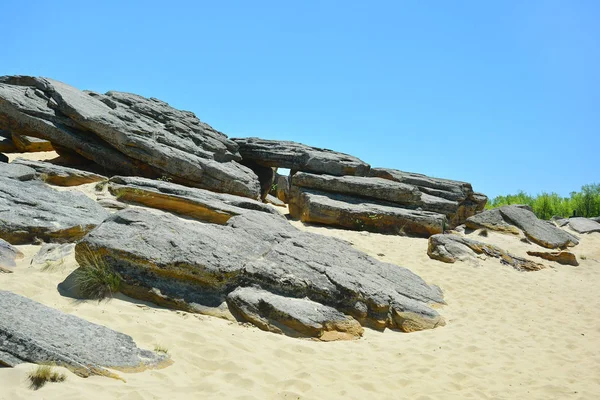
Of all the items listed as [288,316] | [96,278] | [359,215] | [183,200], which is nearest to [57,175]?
[183,200]

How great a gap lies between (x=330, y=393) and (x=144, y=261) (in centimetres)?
335

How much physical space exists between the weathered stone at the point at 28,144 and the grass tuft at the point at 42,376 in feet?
46.6

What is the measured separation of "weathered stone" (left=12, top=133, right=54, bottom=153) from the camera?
15531mm

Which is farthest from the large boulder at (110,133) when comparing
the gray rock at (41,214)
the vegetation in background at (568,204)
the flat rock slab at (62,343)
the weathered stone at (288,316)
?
the vegetation in background at (568,204)

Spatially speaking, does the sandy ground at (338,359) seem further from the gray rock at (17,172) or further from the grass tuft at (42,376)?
the gray rock at (17,172)

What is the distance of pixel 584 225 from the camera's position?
2006 centimetres

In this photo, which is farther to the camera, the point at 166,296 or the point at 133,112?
the point at 133,112

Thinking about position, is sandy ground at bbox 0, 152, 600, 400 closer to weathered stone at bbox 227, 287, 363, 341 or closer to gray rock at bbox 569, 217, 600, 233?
weathered stone at bbox 227, 287, 363, 341

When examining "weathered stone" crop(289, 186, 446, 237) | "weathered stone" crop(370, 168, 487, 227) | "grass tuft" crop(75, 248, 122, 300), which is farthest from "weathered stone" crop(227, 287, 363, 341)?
"weathered stone" crop(370, 168, 487, 227)

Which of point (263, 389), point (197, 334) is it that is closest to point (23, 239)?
point (197, 334)

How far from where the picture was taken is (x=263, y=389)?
4613mm

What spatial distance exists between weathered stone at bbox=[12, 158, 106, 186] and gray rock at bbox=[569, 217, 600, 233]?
19807 millimetres

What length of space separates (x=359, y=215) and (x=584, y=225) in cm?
1186

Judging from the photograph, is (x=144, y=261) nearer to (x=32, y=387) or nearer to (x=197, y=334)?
(x=197, y=334)
